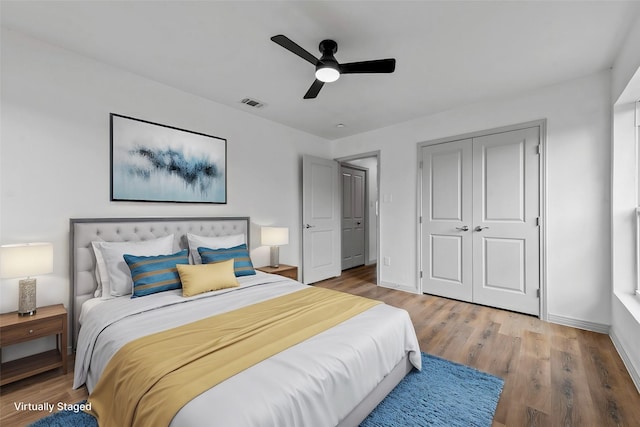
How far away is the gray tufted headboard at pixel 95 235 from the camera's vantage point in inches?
91.1

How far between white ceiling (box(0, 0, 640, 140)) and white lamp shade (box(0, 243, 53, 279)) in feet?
5.41

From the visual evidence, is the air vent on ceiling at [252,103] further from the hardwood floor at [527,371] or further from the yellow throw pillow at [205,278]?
the hardwood floor at [527,371]

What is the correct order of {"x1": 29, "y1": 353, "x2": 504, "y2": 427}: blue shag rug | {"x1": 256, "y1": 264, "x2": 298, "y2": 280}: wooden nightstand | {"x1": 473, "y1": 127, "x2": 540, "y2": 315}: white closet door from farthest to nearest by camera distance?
{"x1": 256, "y1": 264, "x2": 298, "y2": 280}: wooden nightstand < {"x1": 473, "y1": 127, "x2": 540, "y2": 315}: white closet door < {"x1": 29, "y1": 353, "x2": 504, "y2": 427}: blue shag rug

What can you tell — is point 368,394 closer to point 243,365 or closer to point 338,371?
point 338,371

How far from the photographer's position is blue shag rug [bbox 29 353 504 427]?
5.12 ft

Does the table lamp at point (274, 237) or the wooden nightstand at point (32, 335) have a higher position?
the table lamp at point (274, 237)

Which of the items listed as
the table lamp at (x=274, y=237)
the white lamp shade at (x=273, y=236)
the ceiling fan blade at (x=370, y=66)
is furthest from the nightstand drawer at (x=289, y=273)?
the ceiling fan blade at (x=370, y=66)

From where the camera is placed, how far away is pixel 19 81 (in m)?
2.17

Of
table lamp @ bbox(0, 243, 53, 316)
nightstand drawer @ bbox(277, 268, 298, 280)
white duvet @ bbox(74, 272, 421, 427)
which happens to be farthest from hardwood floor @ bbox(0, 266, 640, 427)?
nightstand drawer @ bbox(277, 268, 298, 280)

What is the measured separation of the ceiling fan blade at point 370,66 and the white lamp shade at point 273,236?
7.14ft

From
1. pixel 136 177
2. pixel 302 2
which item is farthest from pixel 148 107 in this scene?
pixel 302 2

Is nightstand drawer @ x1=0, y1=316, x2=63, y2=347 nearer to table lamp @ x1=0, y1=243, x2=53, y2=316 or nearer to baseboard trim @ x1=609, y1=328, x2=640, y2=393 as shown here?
table lamp @ x1=0, y1=243, x2=53, y2=316

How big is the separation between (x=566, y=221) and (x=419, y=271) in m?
1.77

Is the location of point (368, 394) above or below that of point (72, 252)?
below
